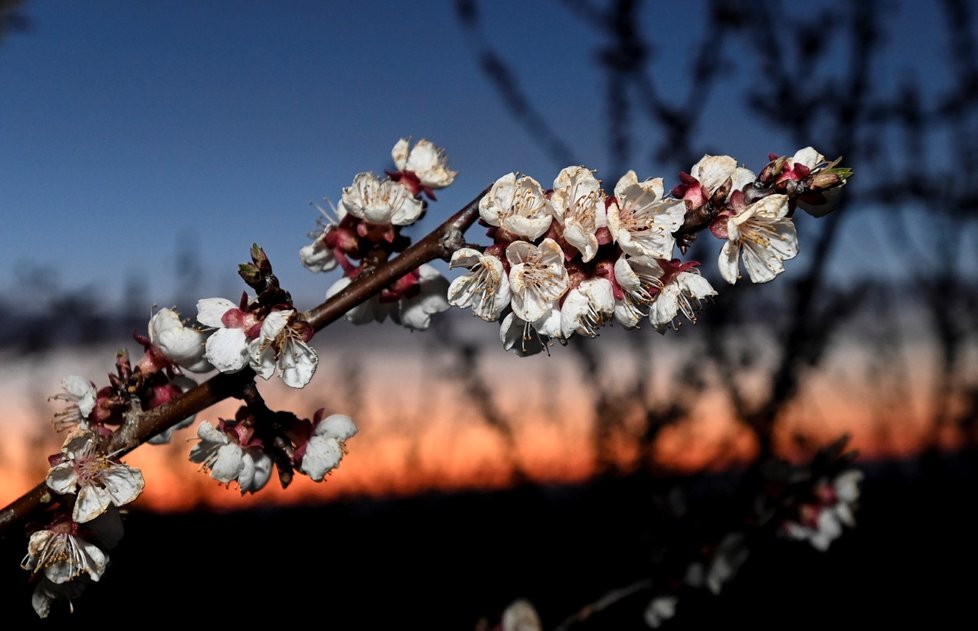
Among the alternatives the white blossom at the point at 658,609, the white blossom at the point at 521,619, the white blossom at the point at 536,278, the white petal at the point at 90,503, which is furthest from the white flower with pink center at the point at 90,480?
the white blossom at the point at 658,609

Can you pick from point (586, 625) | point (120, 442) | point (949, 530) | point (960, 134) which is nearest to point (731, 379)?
point (586, 625)

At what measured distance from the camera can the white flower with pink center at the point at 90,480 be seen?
3.67 feet

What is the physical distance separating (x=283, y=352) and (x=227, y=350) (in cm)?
8

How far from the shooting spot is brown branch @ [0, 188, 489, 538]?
1137 millimetres

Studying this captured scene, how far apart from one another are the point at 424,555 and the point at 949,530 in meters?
3.85

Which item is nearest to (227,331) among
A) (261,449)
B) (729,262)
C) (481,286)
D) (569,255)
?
(261,449)

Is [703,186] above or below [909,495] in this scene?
above

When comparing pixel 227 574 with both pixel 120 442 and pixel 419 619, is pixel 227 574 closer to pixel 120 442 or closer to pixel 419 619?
pixel 419 619

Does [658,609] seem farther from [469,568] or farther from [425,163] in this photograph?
[469,568]

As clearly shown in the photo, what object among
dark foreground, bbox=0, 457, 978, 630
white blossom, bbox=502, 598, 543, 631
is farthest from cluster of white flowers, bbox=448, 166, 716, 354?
dark foreground, bbox=0, 457, 978, 630

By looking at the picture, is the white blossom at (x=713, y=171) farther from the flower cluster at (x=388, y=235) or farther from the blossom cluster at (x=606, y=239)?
the flower cluster at (x=388, y=235)

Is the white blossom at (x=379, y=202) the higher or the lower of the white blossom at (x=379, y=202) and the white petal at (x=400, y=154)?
the lower

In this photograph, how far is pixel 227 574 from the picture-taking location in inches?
196

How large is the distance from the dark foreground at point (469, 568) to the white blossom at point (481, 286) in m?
3.16
